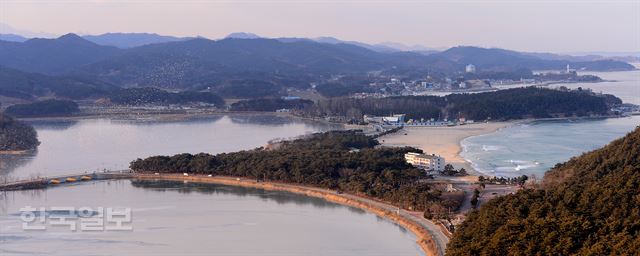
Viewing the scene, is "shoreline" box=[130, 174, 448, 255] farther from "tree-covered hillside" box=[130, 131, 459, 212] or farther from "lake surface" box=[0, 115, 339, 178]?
"lake surface" box=[0, 115, 339, 178]

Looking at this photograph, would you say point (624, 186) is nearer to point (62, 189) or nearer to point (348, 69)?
Answer: point (62, 189)

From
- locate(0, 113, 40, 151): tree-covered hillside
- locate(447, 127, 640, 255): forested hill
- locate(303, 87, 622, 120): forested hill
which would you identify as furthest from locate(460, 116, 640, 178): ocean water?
locate(0, 113, 40, 151): tree-covered hillside

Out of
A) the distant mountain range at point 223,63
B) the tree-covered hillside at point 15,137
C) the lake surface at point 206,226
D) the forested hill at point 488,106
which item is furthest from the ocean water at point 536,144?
the distant mountain range at point 223,63

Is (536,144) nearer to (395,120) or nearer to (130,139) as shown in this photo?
(395,120)

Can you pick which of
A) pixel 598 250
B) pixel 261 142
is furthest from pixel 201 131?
pixel 598 250

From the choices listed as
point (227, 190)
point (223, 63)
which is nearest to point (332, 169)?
point (227, 190)

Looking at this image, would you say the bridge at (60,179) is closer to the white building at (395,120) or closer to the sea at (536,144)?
the sea at (536,144)

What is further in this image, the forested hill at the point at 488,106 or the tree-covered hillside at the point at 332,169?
the forested hill at the point at 488,106
